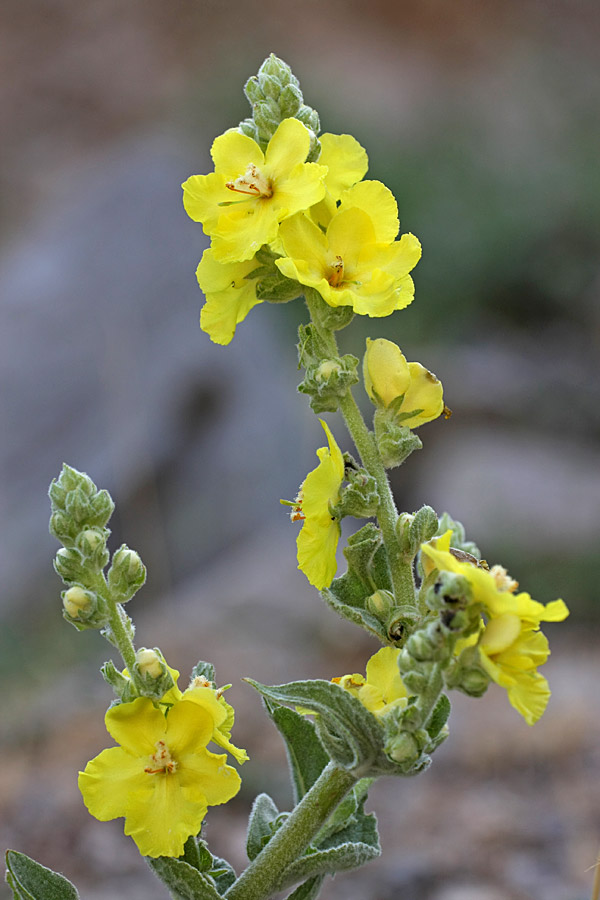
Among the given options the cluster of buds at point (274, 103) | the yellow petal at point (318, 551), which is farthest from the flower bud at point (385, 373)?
the cluster of buds at point (274, 103)

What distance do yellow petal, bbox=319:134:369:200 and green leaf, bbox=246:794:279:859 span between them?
100cm

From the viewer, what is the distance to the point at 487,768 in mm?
3355

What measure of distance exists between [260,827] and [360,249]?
3.05ft

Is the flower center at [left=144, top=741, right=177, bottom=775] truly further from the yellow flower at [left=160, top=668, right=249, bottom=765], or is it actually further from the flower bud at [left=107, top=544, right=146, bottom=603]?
the flower bud at [left=107, top=544, right=146, bottom=603]

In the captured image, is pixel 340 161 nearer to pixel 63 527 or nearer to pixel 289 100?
pixel 289 100

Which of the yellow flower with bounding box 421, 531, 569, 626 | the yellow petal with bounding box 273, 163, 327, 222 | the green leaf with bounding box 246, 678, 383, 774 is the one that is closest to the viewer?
the yellow flower with bounding box 421, 531, 569, 626

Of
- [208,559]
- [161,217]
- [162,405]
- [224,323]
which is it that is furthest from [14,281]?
[224,323]

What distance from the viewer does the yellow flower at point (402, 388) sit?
1.39 metres

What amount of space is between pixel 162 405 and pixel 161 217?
1.98m

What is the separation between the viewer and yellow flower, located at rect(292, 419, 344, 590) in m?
1.30

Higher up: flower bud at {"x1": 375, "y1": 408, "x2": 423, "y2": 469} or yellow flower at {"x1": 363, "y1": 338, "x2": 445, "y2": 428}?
yellow flower at {"x1": 363, "y1": 338, "x2": 445, "y2": 428}

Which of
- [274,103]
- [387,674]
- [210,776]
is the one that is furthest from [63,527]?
[274,103]

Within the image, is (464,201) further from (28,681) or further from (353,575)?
(353,575)

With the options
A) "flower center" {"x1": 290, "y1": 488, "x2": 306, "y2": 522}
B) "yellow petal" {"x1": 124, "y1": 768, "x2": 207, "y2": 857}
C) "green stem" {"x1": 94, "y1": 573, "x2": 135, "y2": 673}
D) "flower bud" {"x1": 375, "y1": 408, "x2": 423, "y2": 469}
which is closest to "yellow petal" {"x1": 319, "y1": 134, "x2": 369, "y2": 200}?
"flower bud" {"x1": 375, "y1": 408, "x2": 423, "y2": 469}
